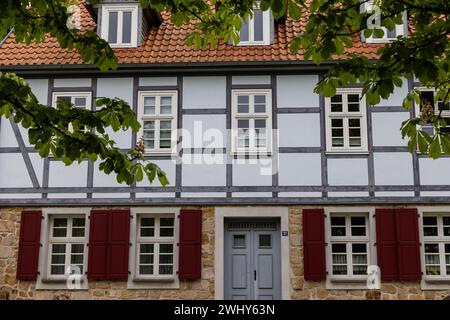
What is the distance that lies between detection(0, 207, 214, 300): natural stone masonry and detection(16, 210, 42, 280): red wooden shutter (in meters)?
0.14

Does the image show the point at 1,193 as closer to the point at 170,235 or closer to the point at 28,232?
the point at 28,232

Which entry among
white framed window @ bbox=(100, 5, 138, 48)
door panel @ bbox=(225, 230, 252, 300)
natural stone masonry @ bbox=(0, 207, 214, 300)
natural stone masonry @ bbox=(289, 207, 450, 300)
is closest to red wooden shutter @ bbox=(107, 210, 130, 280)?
natural stone masonry @ bbox=(0, 207, 214, 300)

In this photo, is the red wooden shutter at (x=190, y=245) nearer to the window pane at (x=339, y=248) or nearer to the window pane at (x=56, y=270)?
the window pane at (x=56, y=270)

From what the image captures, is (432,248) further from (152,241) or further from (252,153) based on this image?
(152,241)

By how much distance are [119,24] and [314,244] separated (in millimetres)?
5949

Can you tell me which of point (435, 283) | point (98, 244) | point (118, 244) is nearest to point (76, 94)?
point (98, 244)

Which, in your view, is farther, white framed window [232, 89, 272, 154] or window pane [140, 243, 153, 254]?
white framed window [232, 89, 272, 154]

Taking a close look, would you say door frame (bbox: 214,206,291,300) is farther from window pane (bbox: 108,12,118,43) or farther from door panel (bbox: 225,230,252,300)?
window pane (bbox: 108,12,118,43)

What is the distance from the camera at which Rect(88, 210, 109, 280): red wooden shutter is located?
35.7 ft

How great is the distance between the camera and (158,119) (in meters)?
11.5

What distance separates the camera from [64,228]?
1132 centimetres
